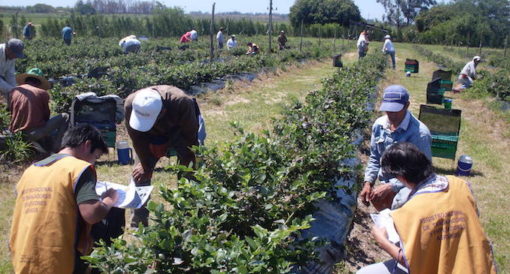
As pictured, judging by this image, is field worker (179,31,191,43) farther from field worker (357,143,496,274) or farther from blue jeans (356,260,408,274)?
field worker (357,143,496,274)

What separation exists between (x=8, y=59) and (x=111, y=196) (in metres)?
4.77

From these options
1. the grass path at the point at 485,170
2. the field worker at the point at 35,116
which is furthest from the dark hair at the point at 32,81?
the grass path at the point at 485,170

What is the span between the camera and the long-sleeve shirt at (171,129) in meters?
3.60

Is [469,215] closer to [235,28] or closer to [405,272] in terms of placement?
[405,272]

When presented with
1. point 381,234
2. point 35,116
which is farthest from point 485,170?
point 35,116

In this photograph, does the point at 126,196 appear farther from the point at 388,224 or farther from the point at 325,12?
the point at 325,12

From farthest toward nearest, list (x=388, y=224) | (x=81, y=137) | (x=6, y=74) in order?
(x=6, y=74) < (x=81, y=137) < (x=388, y=224)

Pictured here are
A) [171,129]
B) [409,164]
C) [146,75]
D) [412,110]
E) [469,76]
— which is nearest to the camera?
[409,164]

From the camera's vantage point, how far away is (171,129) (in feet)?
12.4

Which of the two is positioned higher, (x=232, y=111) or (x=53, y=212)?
(x=53, y=212)

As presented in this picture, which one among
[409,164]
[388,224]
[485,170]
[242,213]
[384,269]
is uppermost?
[409,164]

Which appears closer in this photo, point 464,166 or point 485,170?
point 464,166

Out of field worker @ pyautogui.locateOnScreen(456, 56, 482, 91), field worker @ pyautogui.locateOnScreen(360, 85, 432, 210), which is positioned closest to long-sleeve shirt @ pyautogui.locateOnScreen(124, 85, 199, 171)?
field worker @ pyautogui.locateOnScreen(360, 85, 432, 210)

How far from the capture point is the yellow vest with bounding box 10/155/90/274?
7.60 ft
